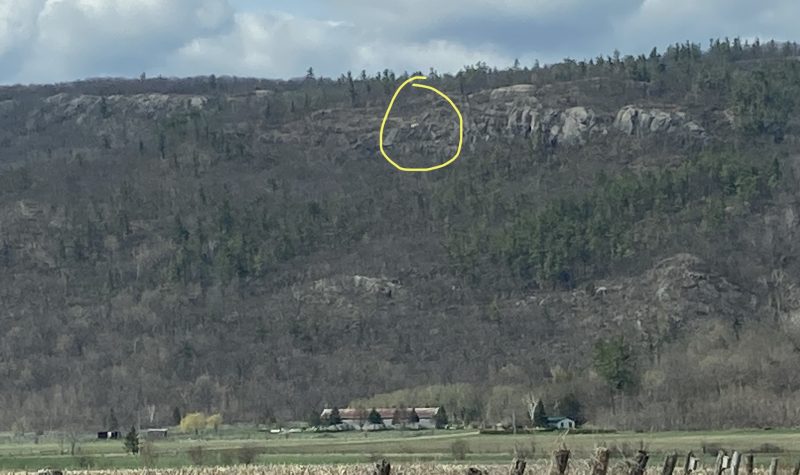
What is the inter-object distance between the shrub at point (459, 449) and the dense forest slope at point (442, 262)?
896 inches

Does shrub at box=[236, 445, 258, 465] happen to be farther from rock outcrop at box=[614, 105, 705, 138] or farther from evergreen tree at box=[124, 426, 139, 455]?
rock outcrop at box=[614, 105, 705, 138]

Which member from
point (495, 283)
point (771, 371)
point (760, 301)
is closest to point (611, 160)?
point (495, 283)

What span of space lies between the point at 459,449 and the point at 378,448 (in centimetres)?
811

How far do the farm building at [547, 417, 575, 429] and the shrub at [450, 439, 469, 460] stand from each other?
16.2 m

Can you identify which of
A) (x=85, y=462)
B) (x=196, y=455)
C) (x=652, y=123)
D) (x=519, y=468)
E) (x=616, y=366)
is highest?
(x=652, y=123)

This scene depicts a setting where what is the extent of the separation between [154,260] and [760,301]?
56.3 meters

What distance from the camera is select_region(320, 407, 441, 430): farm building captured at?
104 meters

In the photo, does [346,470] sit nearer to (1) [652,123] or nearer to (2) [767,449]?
(2) [767,449]

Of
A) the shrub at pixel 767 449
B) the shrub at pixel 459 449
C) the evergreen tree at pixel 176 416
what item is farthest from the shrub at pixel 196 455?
the evergreen tree at pixel 176 416

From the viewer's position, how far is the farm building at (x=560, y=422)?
308 ft

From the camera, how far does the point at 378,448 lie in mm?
80688

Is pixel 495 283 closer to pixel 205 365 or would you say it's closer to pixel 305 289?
pixel 305 289

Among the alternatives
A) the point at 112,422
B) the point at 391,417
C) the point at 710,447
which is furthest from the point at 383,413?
the point at 710,447

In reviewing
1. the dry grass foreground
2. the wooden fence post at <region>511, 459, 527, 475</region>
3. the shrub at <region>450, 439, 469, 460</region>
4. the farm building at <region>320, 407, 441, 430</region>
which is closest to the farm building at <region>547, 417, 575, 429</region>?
the farm building at <region>320, 407, 441, 430</region>
